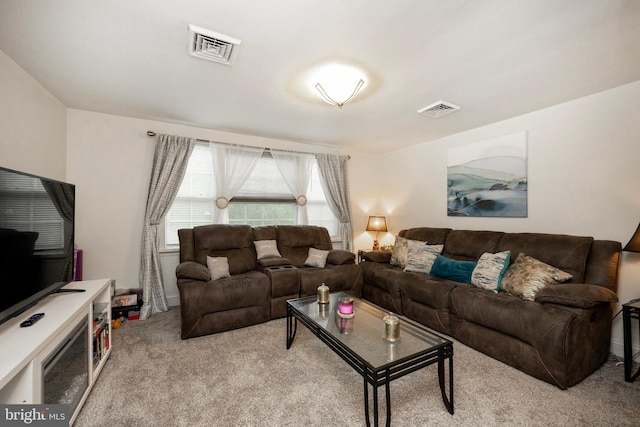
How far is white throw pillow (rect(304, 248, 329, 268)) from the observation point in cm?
348

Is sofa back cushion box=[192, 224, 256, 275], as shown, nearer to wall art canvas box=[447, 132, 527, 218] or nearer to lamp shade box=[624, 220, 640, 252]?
wall art canvas box=[447, 132, 527, 218]

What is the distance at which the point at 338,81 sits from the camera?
2.19m

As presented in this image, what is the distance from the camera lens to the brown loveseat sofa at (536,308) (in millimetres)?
1846

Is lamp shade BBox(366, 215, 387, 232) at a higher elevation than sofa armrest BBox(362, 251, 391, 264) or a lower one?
higher

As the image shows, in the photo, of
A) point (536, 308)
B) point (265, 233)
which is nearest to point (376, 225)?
point (265, 233)

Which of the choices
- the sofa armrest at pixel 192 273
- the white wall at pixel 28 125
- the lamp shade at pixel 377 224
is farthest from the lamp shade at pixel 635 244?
the white wall at pixel 28 125

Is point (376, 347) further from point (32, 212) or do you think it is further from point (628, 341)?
point (32, 212)

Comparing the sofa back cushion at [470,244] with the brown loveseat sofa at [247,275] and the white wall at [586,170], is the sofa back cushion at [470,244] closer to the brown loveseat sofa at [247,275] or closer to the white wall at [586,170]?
the white wall at [586,170]

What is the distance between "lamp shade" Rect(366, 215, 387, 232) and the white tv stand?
3.64m

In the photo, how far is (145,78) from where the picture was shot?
229 centimetres

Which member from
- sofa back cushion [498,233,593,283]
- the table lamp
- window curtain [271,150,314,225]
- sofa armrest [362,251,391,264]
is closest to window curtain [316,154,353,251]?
window curtain [271,150,314,225]

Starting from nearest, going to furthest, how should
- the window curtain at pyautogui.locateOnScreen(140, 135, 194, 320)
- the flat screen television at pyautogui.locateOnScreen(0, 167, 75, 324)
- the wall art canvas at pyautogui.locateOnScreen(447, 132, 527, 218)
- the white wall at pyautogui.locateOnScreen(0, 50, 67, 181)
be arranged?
the flat screen television at pyautogui.locateOnScreen(0, 167, 75, 324) < the white wall at pyautogui.locateOnScreen(0, 50, 67, 181) < the wall art canvas at pyautogui.locateOnScreen(447, 132, 527, 218) < the window curtain at pyautogui.locateOnScreen(140, 135, 194, 320)

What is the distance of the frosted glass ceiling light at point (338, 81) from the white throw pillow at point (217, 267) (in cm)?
205

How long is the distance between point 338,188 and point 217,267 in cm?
237
